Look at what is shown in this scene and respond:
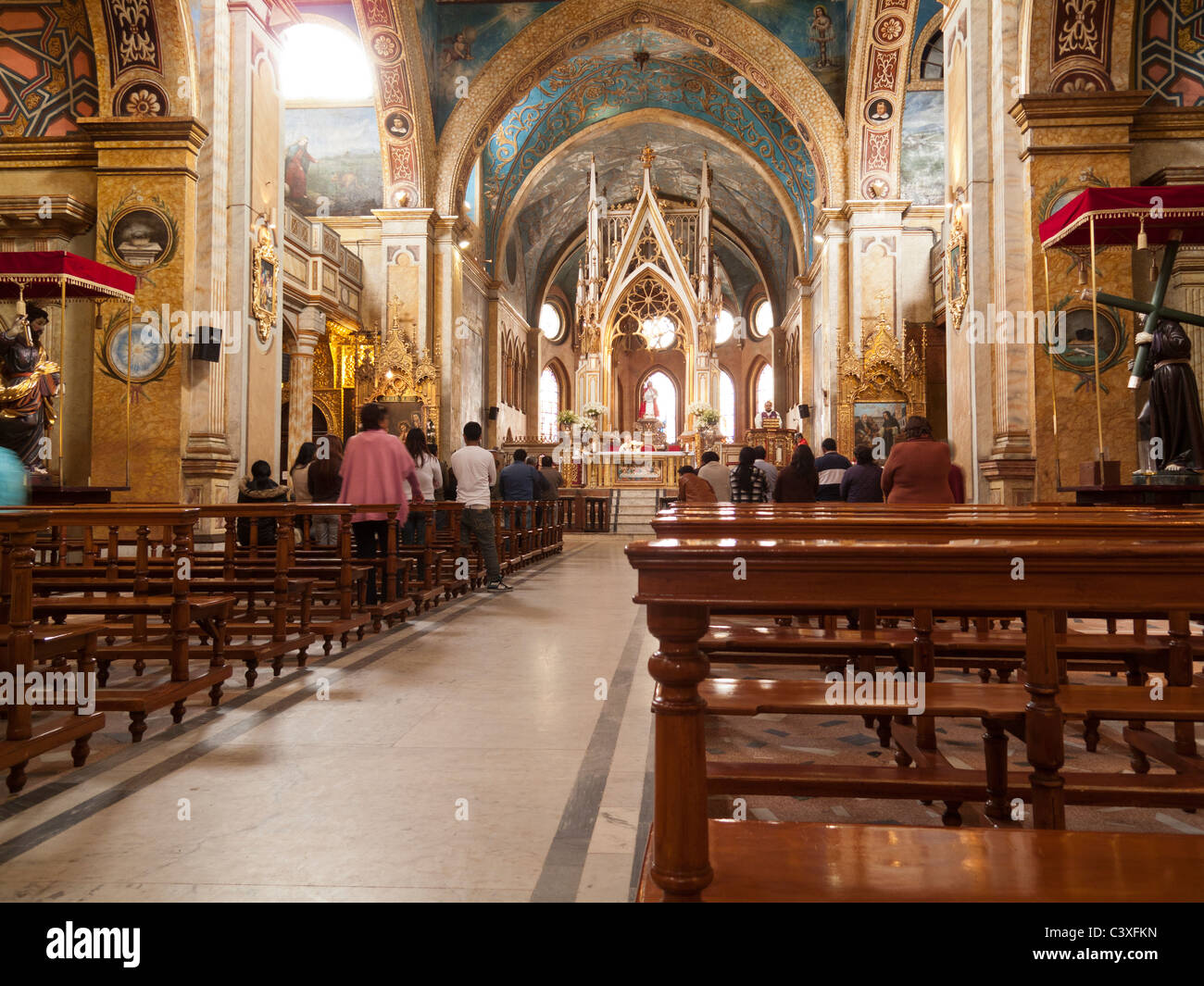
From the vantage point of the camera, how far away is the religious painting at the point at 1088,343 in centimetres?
715

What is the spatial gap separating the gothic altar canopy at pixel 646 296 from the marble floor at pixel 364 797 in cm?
1887

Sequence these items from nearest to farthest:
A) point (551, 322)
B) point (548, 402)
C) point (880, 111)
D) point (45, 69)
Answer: point (45, 69)
point (880, 111)
point (551, 322)
point (548, 402)

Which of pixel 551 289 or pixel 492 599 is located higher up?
pixel 551 289

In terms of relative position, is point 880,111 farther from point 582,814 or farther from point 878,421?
point 582,814

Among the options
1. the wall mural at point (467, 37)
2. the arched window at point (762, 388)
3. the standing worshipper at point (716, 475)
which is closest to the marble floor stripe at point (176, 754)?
the standing worshipper at point (716, 475)

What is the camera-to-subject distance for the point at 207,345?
A: 857 centimetres

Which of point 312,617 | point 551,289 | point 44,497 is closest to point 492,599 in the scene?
point 312,617

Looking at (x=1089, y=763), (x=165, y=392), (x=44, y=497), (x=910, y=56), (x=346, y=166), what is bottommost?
(x=1089, y=763)

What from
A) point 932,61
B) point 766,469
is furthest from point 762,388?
point 766,469

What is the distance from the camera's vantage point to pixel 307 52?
16.9m

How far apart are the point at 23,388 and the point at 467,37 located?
12.8 meters

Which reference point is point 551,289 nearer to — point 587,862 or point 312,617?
point 312,617
